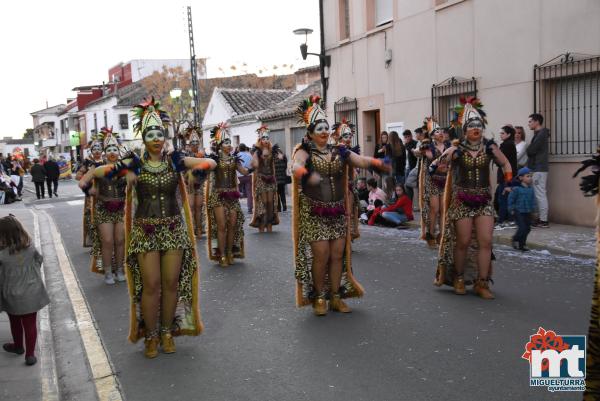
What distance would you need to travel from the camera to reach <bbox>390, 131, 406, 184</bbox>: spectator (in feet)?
46.2

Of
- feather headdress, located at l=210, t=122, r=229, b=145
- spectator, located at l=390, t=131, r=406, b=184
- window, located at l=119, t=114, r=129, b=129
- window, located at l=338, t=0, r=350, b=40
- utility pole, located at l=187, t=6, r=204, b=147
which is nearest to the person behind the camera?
feather headdress, located at l=210, t=122, r=229, b=145

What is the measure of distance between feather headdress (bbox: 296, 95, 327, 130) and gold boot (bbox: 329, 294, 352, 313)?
5.95ft

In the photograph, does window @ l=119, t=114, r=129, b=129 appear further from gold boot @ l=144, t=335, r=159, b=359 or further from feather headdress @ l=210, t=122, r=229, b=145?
gold boot @ l=144, t=335, r=159, b=359

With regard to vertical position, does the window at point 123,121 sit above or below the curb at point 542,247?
above

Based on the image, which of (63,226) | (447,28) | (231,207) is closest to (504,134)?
(447,28)

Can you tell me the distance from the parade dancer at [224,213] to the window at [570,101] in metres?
6.10

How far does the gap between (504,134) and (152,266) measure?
8.11 metres

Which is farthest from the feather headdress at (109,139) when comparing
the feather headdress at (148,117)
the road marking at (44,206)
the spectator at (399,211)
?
the road marking at (44,206)

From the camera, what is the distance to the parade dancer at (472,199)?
263 inches

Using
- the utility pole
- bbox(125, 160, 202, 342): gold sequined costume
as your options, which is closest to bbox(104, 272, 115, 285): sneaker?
bbox(125, 160, 202, 342): gold sequined costume

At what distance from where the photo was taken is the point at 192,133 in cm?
1202

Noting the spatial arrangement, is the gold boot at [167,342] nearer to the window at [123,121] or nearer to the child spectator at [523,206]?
the child spectator at [523,206]

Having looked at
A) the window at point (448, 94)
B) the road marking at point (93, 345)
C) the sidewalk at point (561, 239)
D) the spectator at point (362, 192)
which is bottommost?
the road marking at point (93, 345)

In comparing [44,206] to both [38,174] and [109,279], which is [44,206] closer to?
[38,174]
